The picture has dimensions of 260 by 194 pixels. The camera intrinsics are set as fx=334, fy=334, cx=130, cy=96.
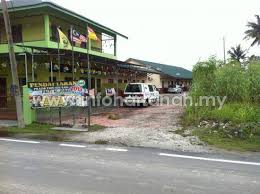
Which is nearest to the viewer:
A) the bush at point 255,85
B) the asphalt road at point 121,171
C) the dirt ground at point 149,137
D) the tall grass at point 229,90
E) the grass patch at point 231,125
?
the asphalt road at point 121,171

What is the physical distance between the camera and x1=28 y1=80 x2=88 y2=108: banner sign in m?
14.0

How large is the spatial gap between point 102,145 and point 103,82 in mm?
18865

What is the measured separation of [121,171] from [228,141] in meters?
4.85

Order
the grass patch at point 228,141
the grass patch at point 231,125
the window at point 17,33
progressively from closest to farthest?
1. the grass patch at point 228,141
2. the grass patch at point 231,125
3. the window at point 17,33

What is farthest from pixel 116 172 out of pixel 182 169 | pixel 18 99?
pixel 18 99

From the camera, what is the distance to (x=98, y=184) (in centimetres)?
593

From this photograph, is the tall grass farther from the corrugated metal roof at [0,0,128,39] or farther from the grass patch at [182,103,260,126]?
the corrugated metal roof at [0,0,128,39]

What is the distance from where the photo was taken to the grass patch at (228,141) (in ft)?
31.3

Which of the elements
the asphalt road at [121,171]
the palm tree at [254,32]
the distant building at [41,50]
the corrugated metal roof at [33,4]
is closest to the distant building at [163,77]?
the palm tree at [254,32]

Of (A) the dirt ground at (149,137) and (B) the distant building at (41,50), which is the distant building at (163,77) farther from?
(A) the dirt ground at (149,137)

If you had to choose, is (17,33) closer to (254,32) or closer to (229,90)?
(229,90)

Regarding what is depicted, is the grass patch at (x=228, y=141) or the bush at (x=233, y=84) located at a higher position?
the bush at (x=233, y=84)

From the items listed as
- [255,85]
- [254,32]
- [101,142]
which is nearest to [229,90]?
[255,85]

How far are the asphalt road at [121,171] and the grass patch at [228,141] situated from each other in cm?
108
